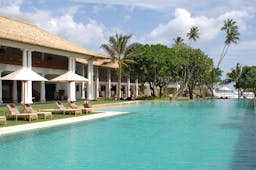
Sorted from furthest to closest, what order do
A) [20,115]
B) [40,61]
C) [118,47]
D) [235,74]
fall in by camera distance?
[235,74] → [118,47] → [40,61] → [20,115]

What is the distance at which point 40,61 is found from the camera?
3142 centimetres

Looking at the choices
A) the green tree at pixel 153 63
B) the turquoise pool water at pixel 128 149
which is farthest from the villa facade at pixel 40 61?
the turquoise pool water at pixel 128 149

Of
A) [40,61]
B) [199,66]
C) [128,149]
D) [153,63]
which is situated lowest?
[128,149]

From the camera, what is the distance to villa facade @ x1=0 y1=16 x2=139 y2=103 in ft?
86.4

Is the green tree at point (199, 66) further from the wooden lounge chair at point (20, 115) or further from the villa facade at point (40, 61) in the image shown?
the wooden lounge chair at point (20, 115)

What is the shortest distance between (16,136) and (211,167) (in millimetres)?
6913

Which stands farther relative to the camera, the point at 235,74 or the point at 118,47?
the point at 235,74

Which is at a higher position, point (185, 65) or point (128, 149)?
point (185, 65)

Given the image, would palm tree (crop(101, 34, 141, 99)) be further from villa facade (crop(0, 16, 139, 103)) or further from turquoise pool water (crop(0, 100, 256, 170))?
turquoise pool water (crop(0, 100, 256, 170))

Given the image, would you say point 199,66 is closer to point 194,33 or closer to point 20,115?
point 194,33

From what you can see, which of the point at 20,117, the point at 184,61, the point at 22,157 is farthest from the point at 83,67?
the point at 22,157

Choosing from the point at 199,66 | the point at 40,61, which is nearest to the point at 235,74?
the point at 199,66

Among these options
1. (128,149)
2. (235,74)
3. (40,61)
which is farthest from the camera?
(235,74)

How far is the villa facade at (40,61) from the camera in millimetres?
26344
